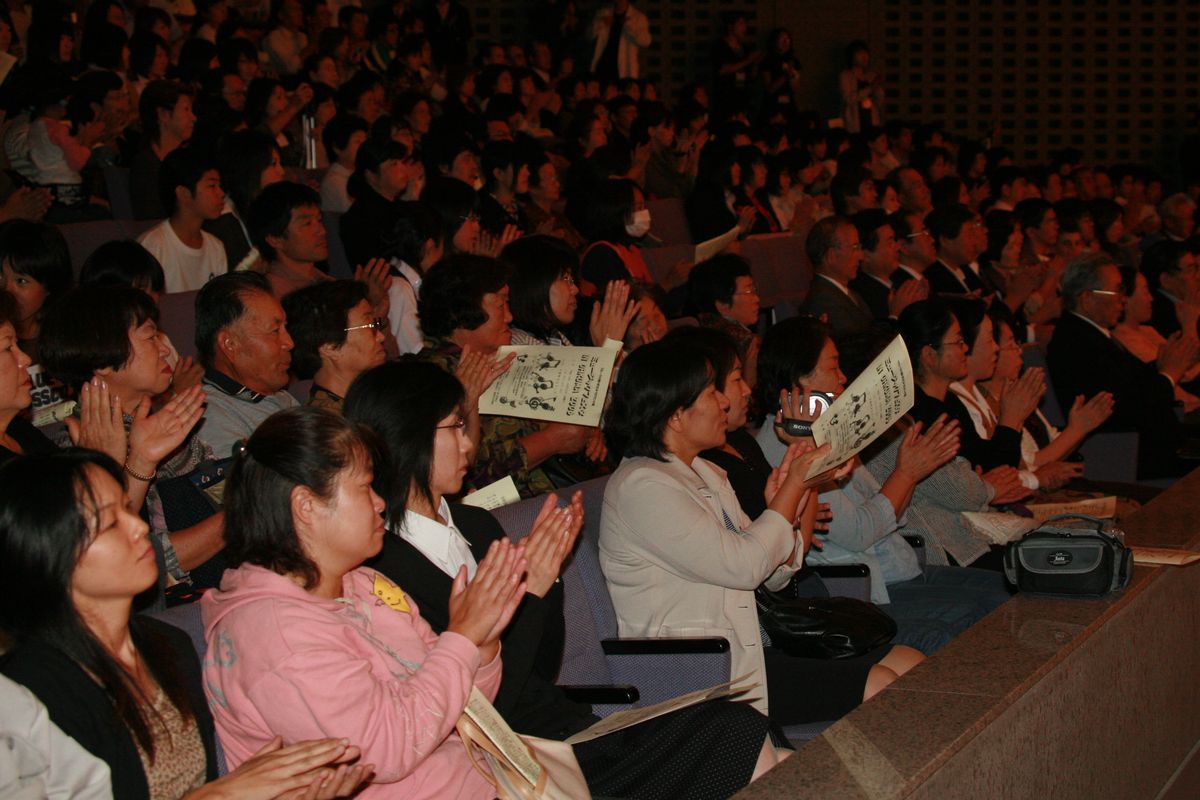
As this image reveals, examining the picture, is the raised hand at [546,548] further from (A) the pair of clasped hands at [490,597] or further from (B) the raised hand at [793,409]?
(B) the raised hand at [793,409]

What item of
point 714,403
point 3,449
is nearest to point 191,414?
point 3,449

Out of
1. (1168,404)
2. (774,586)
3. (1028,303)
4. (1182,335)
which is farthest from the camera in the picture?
(1028,303)

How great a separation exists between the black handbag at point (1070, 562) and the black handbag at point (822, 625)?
0.33 metres

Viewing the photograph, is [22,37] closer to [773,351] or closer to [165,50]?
[165,50]

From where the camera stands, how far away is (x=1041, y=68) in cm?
1408

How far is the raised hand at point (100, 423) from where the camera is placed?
2.50 m

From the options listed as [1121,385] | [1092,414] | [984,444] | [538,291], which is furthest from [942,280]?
[538,291]

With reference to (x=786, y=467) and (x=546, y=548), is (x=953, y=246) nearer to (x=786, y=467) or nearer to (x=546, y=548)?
(x=786, y=467)

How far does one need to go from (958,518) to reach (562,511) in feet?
6.60

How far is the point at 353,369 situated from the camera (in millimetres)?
3451

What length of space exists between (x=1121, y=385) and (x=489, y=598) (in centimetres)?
405

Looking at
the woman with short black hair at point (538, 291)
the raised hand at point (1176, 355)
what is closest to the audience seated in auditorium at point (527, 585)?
the woman with short black hair at point (538, 291)

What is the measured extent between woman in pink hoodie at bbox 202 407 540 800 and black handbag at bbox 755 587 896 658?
1.06 m

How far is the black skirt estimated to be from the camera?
7.62 ft
